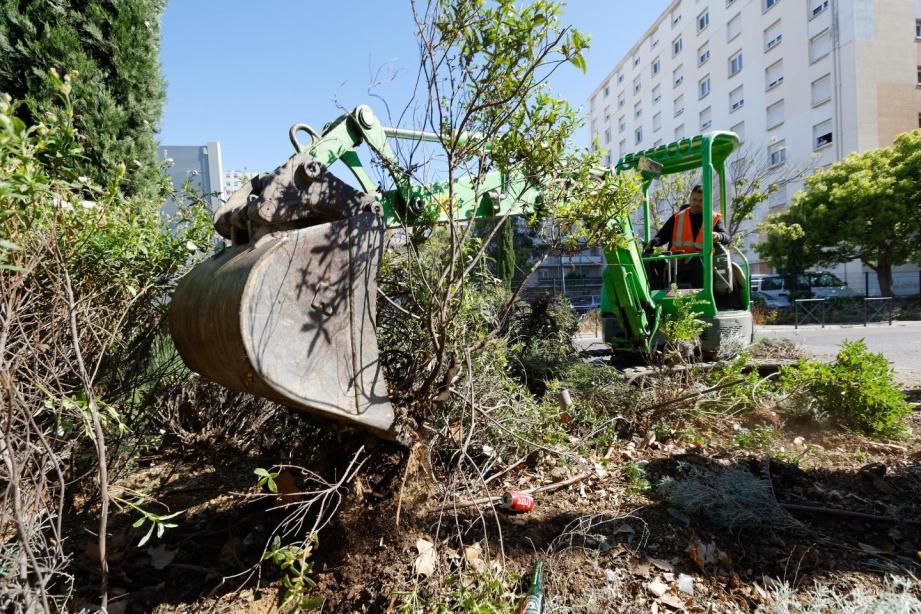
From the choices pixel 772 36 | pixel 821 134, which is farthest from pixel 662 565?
pixel 772 36

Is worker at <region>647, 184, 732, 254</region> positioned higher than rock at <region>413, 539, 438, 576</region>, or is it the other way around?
worker at <region>647, 184, 732, 254</region>

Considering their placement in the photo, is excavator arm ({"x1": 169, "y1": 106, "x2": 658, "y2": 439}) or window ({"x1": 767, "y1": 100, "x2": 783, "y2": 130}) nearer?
excavator arm ({"x1": 169, "y1": 106, "x2": 658, "y2": 439})

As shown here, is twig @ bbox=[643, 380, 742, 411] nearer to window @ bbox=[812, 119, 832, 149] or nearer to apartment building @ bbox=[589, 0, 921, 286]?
apartment building @ bbox=[589, 0, 921, 286]

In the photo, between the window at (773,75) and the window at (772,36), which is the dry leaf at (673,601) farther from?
the window at (772,36)

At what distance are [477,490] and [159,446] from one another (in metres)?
2.70

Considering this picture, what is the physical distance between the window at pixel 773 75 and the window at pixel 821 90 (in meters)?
2.32

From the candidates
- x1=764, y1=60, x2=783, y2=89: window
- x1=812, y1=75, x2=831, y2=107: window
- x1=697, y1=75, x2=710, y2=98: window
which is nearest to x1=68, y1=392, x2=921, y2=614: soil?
x1=812, y1=75, x2=831, y2=107: window

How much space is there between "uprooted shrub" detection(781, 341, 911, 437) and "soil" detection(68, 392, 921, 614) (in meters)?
0.66

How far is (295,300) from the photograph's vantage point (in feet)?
6.28

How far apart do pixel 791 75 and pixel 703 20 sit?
10.6 metres

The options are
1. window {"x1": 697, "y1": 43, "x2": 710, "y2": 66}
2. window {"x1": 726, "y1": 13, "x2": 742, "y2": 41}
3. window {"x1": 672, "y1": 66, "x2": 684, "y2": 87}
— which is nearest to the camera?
window {"x1": 726, "y1": 13, "x2": 742, "y2": 41}

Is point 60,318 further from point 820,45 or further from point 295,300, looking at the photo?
point 820,45

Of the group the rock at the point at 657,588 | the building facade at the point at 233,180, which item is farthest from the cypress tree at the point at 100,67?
the rock at the point at 657,588

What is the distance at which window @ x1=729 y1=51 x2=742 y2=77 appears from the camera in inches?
1215
